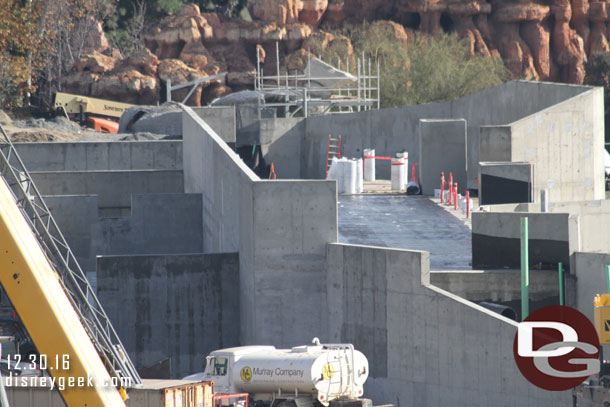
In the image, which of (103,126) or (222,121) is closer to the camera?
(222,121)

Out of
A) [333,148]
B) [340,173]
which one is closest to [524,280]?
[340,173]

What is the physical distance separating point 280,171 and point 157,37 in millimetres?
32705

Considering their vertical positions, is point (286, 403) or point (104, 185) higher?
point (104, 185)

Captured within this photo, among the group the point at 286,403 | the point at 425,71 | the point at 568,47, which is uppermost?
the point at 568,47

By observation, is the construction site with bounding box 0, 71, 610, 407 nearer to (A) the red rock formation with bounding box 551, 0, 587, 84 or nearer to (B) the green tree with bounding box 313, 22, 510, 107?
(B) the green tree with bounding box 313, 22, 510, 107

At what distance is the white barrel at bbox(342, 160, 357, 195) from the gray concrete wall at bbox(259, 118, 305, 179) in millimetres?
9609

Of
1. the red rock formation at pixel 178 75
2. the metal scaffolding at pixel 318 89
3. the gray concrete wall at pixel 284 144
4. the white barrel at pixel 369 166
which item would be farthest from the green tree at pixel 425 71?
the white barrel at pixel 369 166

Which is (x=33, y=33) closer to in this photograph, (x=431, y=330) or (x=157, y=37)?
(x=157, y=37)

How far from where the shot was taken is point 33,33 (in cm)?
7062

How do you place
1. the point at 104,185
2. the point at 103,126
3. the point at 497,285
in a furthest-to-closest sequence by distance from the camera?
the point at 103,126 → the point at 104,185 → the point at 497,285

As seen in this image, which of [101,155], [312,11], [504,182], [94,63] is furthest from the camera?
[312,11]

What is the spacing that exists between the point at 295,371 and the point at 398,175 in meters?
18.6

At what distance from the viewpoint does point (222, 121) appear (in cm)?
4528

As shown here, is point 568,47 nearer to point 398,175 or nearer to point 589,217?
point 398,175
